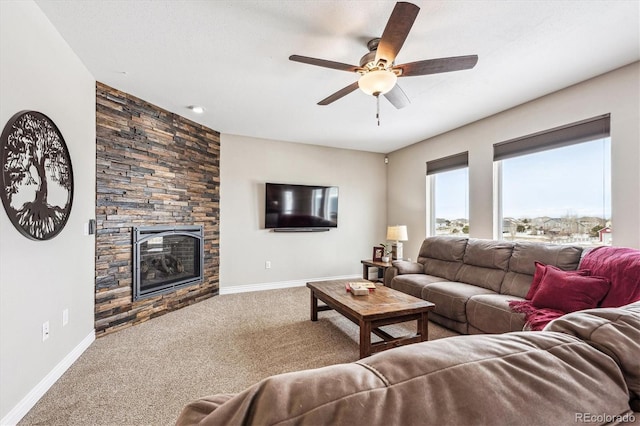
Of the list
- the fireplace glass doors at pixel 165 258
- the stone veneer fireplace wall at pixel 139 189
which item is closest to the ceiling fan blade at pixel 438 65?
the stone veneer fireplace wall at pixel 139 189

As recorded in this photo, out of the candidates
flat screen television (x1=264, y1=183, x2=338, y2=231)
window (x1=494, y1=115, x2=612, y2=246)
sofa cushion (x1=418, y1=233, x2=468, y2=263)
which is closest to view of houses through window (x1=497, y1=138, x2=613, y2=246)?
window (x1=494, y1=115, x2=612, y2=246)

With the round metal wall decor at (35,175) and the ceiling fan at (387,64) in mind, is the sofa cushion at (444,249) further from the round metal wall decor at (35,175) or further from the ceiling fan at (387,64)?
the round metal wall decor at (35,175)

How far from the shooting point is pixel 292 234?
496cm

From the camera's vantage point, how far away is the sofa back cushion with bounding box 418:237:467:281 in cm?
358

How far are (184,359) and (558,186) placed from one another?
407 cm

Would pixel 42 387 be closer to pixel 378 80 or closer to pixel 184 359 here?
pixel 184 359

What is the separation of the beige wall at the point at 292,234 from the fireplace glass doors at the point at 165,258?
49cm

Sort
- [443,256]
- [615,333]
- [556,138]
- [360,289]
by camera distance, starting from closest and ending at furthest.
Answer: [615,333], [360,289], [556,138], [443,256]

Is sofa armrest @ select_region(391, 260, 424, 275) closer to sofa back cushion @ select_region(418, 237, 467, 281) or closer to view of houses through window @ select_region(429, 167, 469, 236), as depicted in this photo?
sofa back cushion @ select_region(418, 237, 467, 281)

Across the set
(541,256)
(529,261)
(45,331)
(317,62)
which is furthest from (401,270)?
(45,331)

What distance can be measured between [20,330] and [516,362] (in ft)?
8.24

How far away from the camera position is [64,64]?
2234mm

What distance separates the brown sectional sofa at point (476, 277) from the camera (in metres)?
2.56

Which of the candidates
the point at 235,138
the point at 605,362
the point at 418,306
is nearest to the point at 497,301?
the point at 418,306
